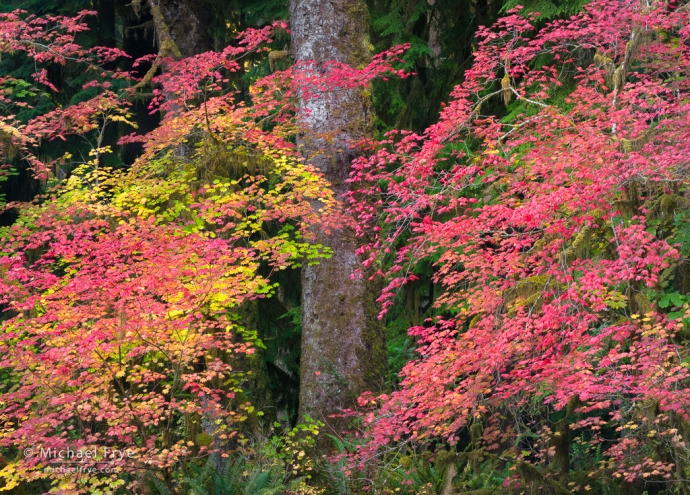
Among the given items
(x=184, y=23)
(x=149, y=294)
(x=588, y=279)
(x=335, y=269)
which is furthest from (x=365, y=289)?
(x=184, y=23)

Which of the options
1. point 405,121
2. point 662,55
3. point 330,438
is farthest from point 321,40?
point 330,438

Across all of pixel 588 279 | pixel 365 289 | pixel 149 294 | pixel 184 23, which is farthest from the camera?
pixel 184 23

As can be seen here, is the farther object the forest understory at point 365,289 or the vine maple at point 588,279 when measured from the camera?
the forest understory at point 365,289

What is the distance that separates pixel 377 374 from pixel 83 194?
430cm

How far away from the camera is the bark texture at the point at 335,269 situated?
342 inches

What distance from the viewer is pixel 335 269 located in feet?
29.3

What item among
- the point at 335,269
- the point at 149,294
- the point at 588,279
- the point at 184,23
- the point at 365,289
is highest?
the point at 184,23

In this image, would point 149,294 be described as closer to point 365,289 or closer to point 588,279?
point 365,289

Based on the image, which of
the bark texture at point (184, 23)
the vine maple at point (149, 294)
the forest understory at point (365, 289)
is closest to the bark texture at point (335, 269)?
the forest understory at point (365, 289)

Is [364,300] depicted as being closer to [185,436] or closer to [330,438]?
[330,438]

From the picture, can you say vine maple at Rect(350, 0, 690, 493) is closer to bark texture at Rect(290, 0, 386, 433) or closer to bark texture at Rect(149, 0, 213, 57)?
bark texture at Rect(290, 0, 386, 433)

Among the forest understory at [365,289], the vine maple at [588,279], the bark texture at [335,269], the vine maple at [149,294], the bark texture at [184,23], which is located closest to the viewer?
the vine maple at [588,279]

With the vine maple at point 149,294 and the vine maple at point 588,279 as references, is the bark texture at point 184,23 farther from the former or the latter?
the vine maple at point 588,279

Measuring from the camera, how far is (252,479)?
6918mm
